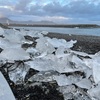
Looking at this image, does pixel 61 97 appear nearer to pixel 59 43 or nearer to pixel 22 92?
pixel 22 92

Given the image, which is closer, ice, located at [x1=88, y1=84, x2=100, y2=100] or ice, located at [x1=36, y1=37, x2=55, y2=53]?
ice, located at [x1=88, y1=84, x2=100, y2=100]

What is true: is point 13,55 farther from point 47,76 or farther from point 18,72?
point 47,76

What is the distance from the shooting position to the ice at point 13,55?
2.62 meters

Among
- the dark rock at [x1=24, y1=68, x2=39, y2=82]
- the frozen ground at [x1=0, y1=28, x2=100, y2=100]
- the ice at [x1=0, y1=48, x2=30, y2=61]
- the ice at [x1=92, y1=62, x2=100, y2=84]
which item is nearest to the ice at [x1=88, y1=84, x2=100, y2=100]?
the frozen ground at [x1=0, y1=28, x2=100, y2=100]

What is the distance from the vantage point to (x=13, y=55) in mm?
2645

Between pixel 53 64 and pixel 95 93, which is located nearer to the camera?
pixel 95 93

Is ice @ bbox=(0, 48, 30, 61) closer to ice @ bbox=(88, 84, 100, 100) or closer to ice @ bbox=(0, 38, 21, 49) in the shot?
ice @ bbox=(0, 38, 21, 49)

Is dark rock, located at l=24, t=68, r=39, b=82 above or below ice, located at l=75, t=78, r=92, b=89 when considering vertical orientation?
above

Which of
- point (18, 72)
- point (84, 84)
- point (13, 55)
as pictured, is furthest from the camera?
point (13, 55)

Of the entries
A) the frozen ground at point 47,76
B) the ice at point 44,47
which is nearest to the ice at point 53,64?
the frozen ground at point 47,76

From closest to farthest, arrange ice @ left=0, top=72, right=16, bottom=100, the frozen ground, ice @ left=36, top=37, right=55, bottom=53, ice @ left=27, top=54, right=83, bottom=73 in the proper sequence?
ice @ left=0, top=72, right=16, bottom=100 < the frozen ground < ice @ left=27, top=54, right=83, bottom=73 < ice @ left=36, top=37, right=55, bottom=53

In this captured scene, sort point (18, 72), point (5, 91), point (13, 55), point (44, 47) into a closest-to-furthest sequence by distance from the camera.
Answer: point (5, 91) < point (18, 72) < point (13, 55) < point (44, 47)

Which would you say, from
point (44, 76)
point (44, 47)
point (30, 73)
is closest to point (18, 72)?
point (30, 73)

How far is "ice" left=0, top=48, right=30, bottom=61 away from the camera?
8.61 ft
